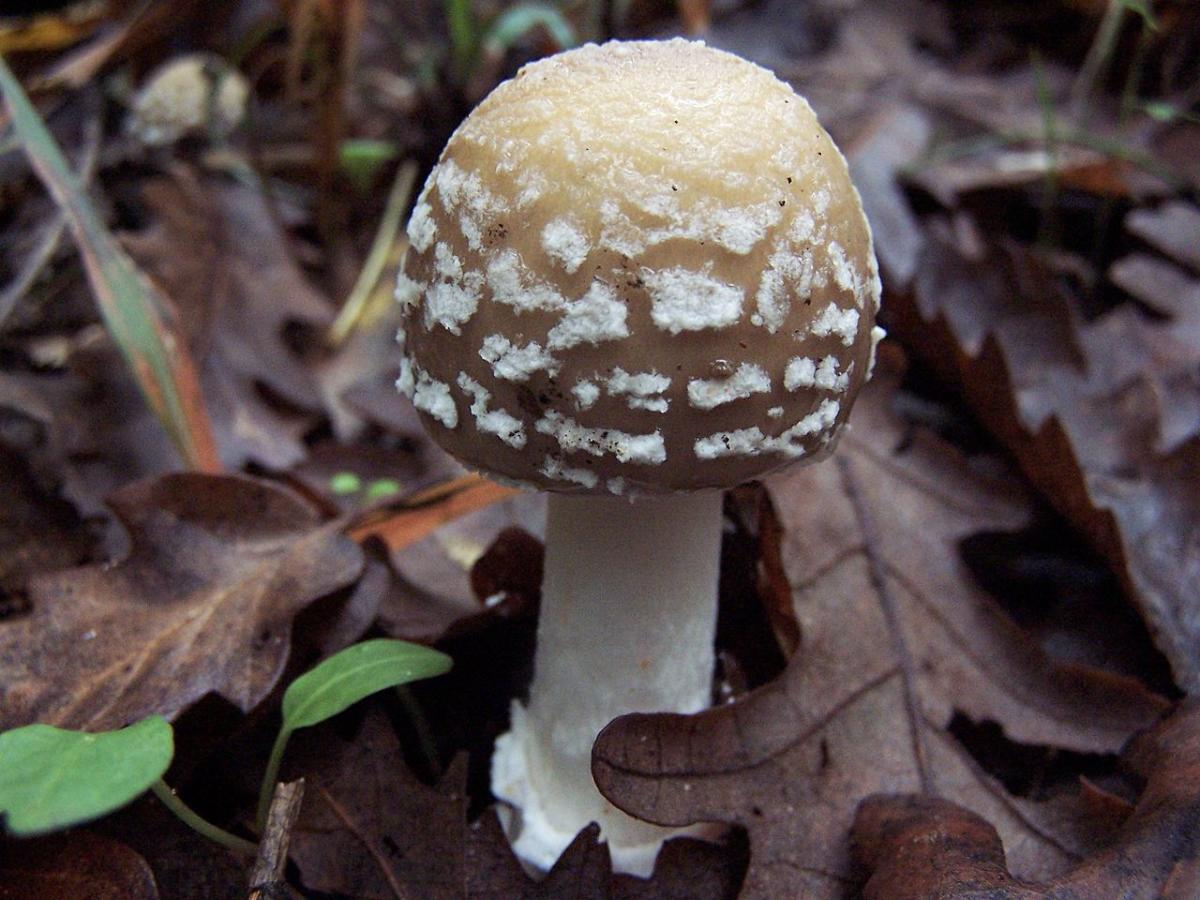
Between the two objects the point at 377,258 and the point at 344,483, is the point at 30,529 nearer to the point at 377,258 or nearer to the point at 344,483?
the point at 344,483

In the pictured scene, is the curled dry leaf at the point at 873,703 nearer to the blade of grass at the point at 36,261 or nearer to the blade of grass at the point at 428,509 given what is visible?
the blade of grass at the point at 428,509

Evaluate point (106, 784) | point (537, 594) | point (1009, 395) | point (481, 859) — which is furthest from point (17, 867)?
point (1009, 395)

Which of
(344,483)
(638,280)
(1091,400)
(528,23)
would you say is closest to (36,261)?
(344,483)

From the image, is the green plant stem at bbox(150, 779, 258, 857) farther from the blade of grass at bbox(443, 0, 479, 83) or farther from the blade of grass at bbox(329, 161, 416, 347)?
the blade of grass at bbox(443, 0, 479, 83)

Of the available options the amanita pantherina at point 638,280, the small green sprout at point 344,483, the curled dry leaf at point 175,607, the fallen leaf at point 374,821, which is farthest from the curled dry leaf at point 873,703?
the small green sprout at point 344,483

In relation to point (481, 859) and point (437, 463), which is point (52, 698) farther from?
point (437, 463)
